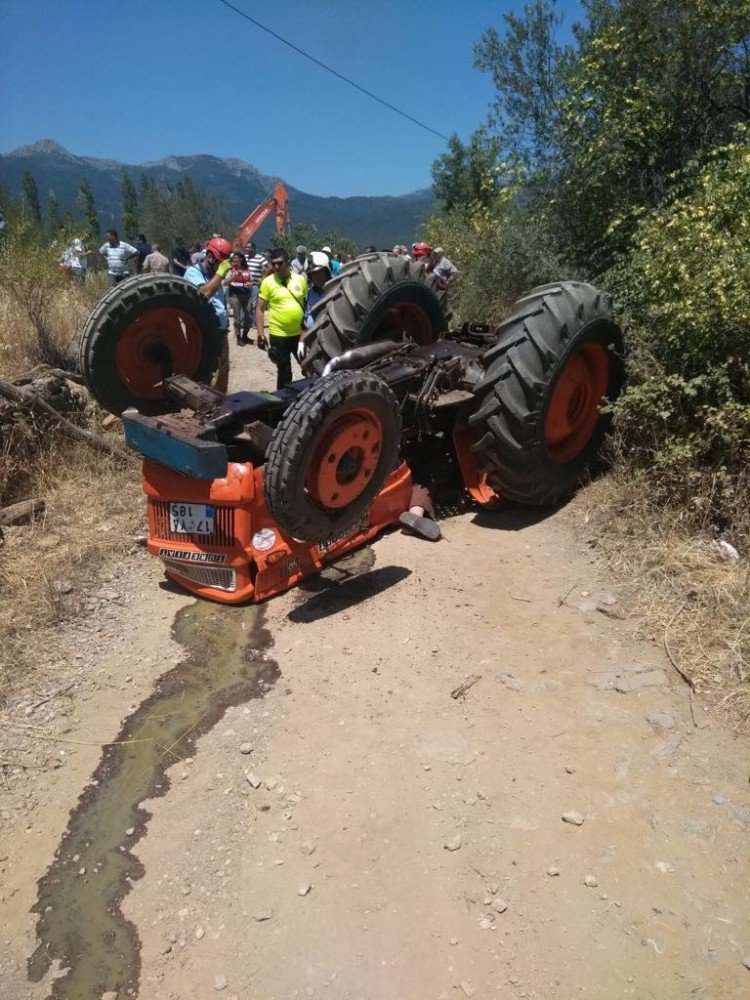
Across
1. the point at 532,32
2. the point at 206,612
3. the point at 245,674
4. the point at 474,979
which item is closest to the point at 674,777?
the point at 474,979

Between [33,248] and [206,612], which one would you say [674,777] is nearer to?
[206,612]

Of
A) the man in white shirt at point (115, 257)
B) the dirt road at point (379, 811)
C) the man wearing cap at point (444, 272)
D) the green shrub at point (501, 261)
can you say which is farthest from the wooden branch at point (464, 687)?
the man in white shirt at point (115, 257)

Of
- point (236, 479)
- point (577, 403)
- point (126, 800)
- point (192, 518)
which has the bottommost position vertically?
point (126, 800)

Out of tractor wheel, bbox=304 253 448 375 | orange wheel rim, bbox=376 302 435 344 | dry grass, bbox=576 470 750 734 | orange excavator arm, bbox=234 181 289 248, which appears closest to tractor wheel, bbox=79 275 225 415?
tractor wheel, bbox=304 253 448 375

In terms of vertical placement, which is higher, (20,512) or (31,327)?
(31,327)

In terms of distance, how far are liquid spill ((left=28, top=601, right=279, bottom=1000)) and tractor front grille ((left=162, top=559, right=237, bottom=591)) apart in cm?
15

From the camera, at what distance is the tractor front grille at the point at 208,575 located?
366 centimetres

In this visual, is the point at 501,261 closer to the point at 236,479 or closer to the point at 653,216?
the point at 653,216

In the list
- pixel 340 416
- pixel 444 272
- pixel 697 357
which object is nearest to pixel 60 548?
pixel 340 416

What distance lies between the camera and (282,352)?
6555 mm

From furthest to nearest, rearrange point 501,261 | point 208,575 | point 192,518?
point 501,261 < point 208,575 < point 192,518

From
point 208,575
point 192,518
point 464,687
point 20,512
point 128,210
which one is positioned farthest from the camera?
point 128,210

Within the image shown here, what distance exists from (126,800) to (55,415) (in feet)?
11.3

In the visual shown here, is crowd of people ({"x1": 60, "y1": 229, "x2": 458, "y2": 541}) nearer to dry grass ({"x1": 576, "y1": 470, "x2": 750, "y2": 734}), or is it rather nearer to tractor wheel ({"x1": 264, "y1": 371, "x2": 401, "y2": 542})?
tractor wheel ({"x1": 264, "y1": 371, "x2": 401, "y2": 542})
